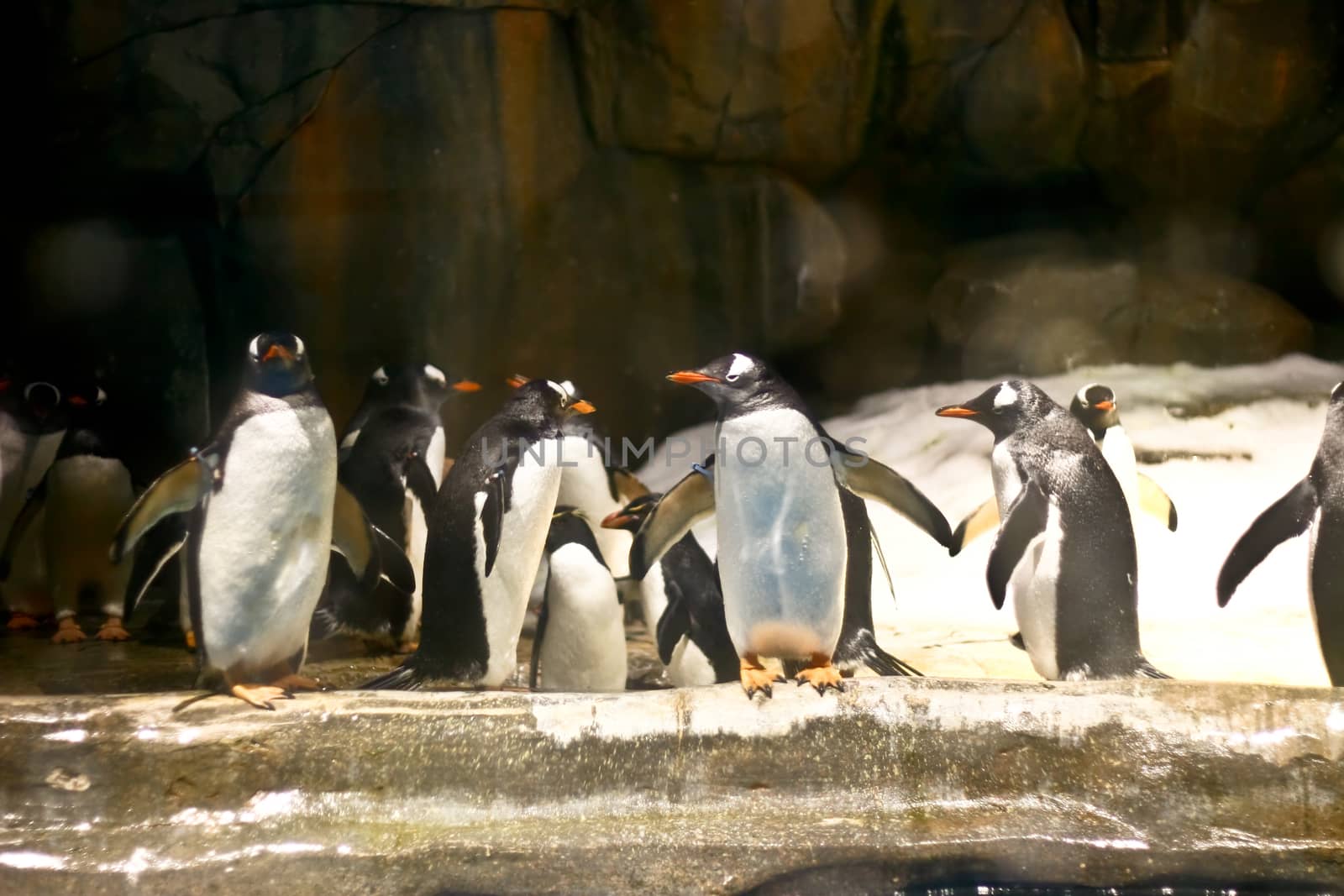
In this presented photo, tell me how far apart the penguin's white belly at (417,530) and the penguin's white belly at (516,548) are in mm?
788

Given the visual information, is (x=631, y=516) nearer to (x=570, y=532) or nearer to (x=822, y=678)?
(x=570, y=532)

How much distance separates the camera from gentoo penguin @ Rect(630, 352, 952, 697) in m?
2.88

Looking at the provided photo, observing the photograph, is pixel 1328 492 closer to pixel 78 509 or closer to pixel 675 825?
pixel 675 825

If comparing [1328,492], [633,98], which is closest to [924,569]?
[1328,492]

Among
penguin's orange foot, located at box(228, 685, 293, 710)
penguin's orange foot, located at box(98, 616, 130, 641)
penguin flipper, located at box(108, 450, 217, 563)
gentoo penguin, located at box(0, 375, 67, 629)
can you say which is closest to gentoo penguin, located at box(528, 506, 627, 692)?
penguin's orange foot, located at box(228, 685, 293, 710)

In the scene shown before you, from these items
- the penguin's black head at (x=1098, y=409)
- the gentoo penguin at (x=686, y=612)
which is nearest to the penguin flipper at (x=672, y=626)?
the gentoo penguin at (x=686, y=612)

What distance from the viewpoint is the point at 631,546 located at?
134 inches

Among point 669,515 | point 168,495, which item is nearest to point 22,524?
point 168,495

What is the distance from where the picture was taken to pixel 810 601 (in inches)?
114

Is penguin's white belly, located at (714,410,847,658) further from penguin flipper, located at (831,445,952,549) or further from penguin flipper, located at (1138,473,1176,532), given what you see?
penguin flipper, located at (1138,473,1176,532)

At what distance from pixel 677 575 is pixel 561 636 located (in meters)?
0.38

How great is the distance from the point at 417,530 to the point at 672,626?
110 cm

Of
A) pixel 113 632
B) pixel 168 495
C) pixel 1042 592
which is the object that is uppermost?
pixel 168 495

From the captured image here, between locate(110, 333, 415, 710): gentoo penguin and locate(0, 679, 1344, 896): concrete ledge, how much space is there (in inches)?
11.4
